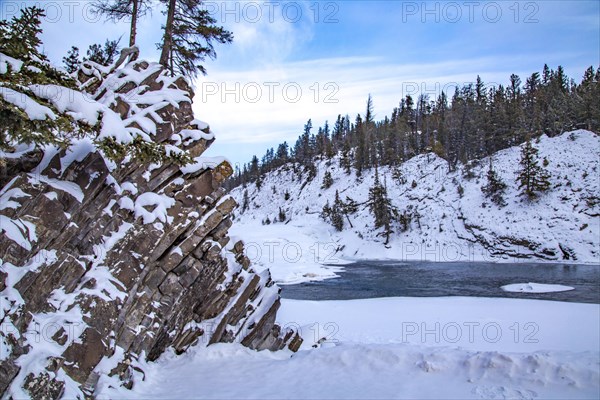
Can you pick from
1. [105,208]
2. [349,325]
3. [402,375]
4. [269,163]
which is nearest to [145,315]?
[105,208]

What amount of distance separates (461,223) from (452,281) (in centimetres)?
2025

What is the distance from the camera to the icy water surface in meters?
20.7

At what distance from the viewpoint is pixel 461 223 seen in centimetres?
4319

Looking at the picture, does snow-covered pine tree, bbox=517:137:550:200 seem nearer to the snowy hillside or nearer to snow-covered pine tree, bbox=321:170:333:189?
the snowy hillside

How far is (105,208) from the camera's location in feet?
26.3

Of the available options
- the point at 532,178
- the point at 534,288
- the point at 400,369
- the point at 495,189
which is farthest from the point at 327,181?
the point at 400,369

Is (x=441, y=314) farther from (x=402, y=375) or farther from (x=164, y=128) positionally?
(x=164, y=128)

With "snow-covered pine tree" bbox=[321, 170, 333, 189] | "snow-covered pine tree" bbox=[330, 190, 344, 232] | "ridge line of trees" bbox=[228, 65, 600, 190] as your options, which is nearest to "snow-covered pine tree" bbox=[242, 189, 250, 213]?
"ridge line of trees" bbox=[228, 65, 600, 190]

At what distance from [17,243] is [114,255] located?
1851mm

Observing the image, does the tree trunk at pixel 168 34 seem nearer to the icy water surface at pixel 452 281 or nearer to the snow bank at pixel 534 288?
the icy water surface at pixel 452 281

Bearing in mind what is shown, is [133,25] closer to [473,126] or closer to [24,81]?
[24,81]

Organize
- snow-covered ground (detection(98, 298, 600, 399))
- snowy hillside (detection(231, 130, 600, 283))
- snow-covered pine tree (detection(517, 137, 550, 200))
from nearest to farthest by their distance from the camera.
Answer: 1. snow-covered ground (detection(98, 298, 600, 399))
2. snowy hillside (detection(231, 130, 600, 283))
3. snow-covered pine tree (detection(517, 137, 550, 200))

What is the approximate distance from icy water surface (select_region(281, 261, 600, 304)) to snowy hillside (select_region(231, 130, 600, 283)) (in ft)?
12.0

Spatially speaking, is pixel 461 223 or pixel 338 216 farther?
pixel 338 216
